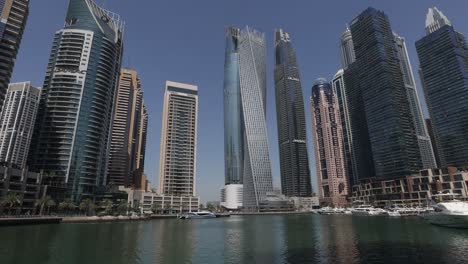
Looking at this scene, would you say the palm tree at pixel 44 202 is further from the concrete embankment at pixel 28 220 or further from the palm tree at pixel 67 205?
the concrete embankment at pixel 28 220

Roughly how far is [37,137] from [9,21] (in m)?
75.0

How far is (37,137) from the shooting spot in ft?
633

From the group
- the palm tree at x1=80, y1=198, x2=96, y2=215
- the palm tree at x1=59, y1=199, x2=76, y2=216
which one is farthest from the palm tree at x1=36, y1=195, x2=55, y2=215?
the palm tree at x1=80, y1=198, x2=96, y2=215

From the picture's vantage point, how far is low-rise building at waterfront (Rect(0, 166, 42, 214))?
485 ft

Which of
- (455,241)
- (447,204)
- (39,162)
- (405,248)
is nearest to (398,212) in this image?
(447,204)

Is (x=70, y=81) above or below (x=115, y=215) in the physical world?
above

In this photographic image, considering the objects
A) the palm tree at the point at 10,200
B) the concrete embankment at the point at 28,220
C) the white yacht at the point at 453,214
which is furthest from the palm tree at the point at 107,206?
the white yacht at the point at 453,214

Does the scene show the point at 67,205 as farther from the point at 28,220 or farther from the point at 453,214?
the point at 453,214

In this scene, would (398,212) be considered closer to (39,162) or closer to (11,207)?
(11,207)

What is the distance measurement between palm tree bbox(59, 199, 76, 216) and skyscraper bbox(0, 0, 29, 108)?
67439mm

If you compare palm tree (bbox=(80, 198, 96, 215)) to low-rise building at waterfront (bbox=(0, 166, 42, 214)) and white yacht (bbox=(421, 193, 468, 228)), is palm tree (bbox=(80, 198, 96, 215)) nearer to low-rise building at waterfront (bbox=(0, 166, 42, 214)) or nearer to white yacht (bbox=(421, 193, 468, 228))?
low-rise building at waterfront (bbox=(0, 166, 42, 214))

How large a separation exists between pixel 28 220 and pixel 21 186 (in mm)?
40890

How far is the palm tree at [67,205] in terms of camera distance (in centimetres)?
16743

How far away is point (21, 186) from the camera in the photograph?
158250 mm
